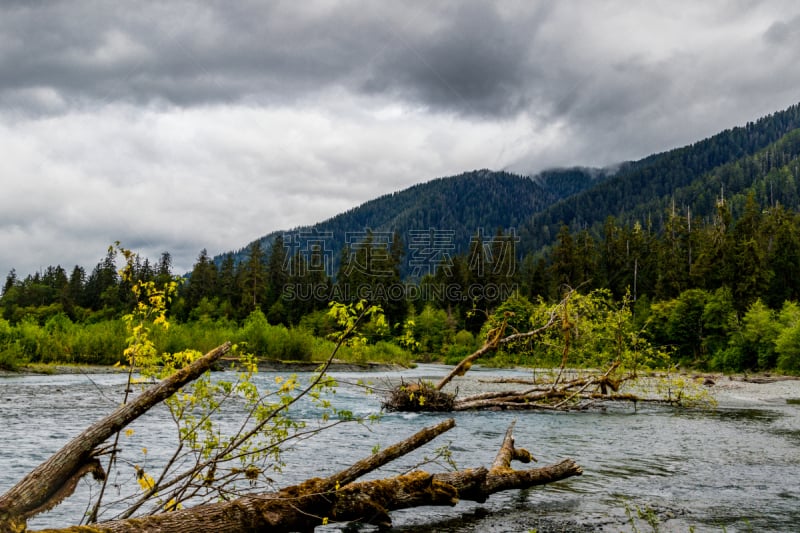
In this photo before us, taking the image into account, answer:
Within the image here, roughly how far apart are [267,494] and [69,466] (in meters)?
2.12

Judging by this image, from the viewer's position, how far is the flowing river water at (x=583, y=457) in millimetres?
8227

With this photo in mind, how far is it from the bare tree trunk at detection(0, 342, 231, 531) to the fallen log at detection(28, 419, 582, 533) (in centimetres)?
42

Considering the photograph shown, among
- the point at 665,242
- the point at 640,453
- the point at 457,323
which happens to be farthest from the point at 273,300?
the point at 640,453

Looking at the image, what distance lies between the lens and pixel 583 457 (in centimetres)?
1294

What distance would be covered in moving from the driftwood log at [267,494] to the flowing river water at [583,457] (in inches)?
16.1

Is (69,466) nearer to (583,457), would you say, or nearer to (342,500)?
(342,500)

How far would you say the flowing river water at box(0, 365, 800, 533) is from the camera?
8227mm

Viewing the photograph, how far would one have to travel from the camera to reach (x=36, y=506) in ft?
16.3

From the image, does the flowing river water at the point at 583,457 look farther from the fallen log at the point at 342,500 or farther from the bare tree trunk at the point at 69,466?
the bare tree trunk at the point at 69,466

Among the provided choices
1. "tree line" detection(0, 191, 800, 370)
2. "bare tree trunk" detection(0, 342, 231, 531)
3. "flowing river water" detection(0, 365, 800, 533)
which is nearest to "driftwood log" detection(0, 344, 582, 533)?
"bare tree trunk" detection(0, 342, 231, 531)

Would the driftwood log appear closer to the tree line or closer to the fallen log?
the fallen log

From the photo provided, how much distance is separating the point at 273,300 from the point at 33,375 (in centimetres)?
6904

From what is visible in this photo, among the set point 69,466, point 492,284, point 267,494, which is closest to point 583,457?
point 267,494

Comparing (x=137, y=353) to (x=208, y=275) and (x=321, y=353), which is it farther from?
(x=208, y=275)
